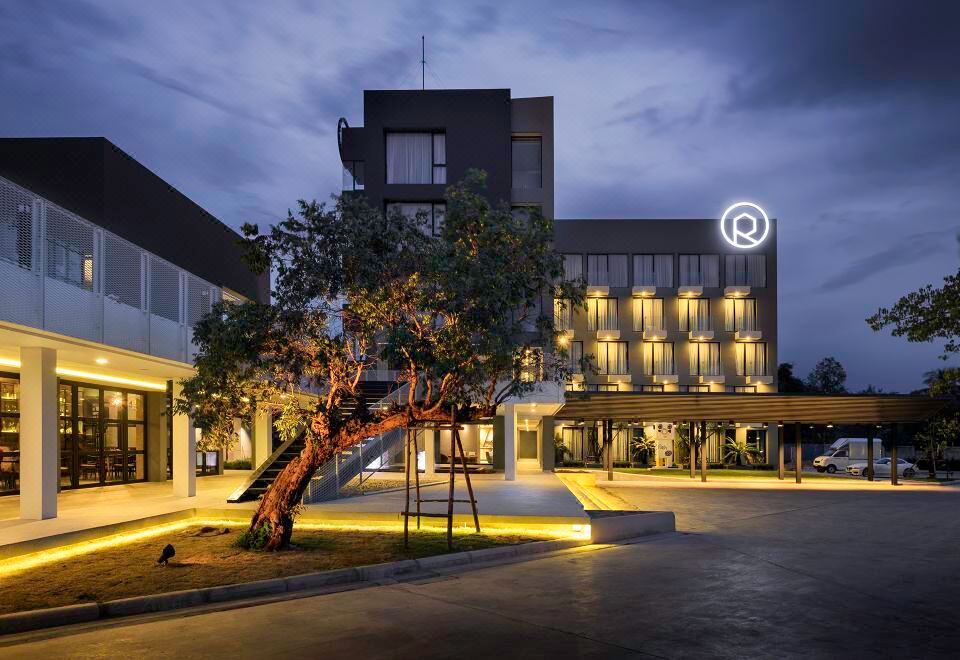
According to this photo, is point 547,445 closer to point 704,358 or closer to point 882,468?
point 882,468

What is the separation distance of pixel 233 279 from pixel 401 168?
30.3ft

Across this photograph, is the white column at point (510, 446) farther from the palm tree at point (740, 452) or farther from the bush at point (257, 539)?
the palm tree at point (740, 452)

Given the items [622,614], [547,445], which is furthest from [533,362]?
[547,445]

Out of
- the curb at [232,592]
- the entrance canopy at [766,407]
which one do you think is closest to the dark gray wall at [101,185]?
the curb at [232,592]

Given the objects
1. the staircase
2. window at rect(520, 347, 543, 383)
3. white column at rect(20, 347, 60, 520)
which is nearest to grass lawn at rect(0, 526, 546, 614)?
white column at rect(20, 347, 60, 520)

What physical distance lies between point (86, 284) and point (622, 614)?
39.0 ft

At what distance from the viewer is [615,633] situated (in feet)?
28.5

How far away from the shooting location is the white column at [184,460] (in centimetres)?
2128

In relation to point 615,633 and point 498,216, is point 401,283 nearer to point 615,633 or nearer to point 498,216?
point 498,216

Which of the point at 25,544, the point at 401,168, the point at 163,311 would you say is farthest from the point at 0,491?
the point at 401,168

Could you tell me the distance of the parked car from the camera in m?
42.7

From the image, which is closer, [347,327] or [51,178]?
[347,327]

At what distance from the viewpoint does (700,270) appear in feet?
191

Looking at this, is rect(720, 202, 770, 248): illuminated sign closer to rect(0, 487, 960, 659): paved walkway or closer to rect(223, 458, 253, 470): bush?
rect(223, 458, 253, 470): bush
